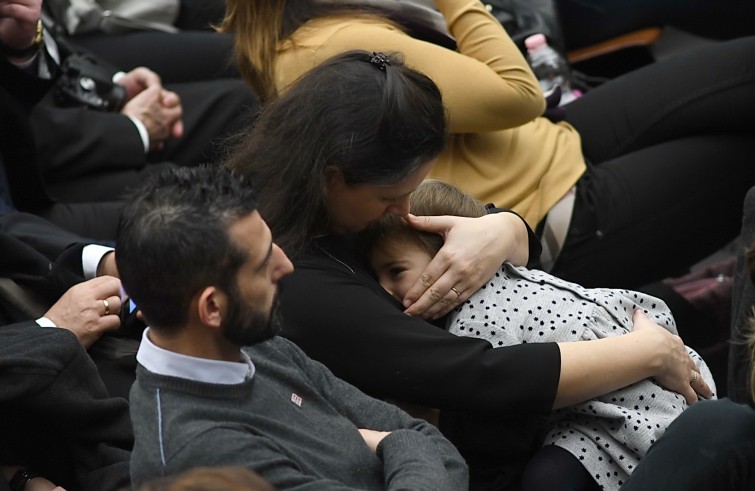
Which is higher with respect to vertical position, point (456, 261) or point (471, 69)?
point (471, 69)

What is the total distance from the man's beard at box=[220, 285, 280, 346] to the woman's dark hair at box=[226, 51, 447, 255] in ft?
1.25

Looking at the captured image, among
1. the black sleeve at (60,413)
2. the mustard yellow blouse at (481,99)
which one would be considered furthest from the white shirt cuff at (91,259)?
the mustard yellow blouse at (481,99)

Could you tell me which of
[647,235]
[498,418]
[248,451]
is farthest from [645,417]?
[647,235]

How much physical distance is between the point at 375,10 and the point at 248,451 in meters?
1.17

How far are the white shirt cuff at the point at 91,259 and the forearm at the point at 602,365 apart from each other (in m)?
0.98

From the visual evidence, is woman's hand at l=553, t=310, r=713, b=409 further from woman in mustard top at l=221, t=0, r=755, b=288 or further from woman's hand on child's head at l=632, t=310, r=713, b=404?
woman in mustard top at l=221, t=0, r=755, b=288

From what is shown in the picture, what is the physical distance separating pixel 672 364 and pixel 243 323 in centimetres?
73

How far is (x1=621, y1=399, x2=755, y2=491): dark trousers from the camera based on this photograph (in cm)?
139

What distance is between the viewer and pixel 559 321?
175 centimetres

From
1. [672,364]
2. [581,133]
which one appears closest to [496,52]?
[581,133]

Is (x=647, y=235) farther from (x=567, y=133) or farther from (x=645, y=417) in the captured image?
(x=645, y=417)

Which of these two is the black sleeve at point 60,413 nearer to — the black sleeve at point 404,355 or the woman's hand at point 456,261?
the black sleeve at point 404,355

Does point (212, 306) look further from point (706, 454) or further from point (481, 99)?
point (481, 99)

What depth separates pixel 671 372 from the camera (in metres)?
1.71
